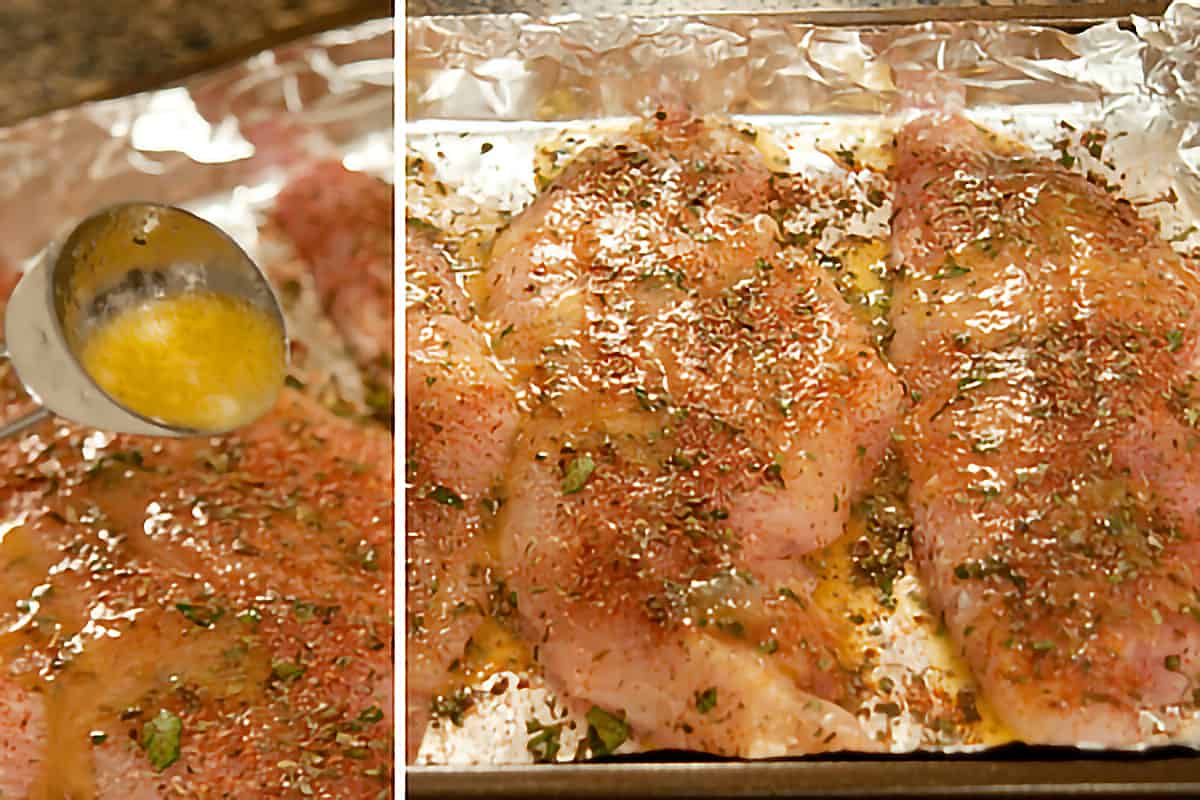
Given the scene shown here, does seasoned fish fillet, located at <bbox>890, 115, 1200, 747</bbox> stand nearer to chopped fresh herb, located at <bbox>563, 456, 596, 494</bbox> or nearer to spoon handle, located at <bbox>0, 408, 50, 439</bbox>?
chopped fresh herb, located at <bbox>563, 456, 596, 494</bbox>

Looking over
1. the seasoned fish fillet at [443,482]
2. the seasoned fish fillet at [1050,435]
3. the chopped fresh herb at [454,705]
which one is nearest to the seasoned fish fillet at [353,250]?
the seasoned fish fillet at [443,482]

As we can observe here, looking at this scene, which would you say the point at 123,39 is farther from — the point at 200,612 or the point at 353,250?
the point at 200,612

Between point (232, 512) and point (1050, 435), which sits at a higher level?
point (232, 512)

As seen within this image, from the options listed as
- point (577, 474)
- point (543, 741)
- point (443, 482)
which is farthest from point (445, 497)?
point (543, 741)

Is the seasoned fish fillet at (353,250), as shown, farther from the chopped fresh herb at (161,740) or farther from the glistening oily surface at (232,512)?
the chopped fresh herb at (161,740)

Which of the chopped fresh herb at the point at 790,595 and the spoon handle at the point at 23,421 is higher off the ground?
the spoon handle at the point at 23,421

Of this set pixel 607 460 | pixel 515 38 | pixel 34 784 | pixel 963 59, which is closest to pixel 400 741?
pixel 34 784

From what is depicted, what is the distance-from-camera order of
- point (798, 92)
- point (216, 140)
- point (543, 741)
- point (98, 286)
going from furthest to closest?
1. point (798, 92)
2. point (543, 741)
3. point (216, 140)
4. point (98, 286)
